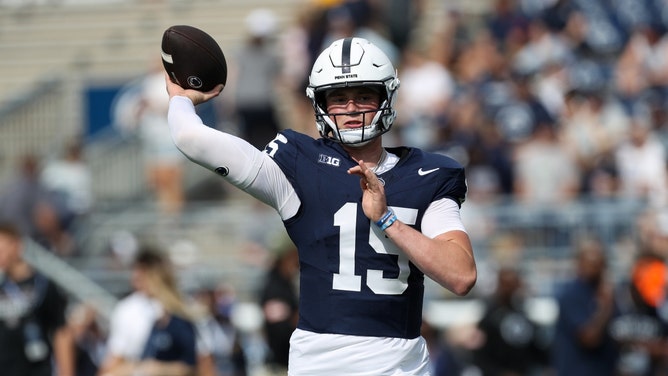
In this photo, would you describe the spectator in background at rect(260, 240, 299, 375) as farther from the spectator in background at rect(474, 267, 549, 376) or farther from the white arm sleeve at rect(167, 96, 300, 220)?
the white arm sleeve at rect(167, 96, 300, 220)

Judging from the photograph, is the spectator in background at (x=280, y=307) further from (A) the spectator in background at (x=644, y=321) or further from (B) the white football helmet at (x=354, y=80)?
(B) the white football helmet at (x=354, y=80)

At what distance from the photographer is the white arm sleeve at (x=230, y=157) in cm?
472

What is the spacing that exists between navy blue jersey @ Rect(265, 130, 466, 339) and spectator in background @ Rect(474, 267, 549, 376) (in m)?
6.00

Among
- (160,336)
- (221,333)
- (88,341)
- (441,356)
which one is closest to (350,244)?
(160,336)

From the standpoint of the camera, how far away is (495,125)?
13547 mm

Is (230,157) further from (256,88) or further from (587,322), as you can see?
(256,88)

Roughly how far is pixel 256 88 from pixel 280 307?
4.75 m

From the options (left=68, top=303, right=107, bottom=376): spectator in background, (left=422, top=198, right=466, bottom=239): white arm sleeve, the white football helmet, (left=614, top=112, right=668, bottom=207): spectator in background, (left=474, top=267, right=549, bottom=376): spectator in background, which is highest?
the white football helmet

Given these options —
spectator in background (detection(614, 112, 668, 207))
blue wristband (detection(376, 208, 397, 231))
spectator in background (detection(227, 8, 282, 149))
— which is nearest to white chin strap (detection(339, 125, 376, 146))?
blue wristband (detection(376, 208, 397, 231))

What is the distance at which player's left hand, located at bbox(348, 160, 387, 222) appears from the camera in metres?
4.65

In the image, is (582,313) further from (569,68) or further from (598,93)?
(569,68)

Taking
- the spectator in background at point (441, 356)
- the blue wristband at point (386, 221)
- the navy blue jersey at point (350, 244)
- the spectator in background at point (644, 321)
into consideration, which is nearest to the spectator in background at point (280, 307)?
the spectator in background at point (441, 356)

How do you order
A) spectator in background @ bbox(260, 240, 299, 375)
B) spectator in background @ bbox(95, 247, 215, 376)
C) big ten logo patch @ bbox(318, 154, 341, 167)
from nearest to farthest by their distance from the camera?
big ten logo patch @ bbox(318, 154, 341, 167)
spectator in background @ bbox(95, 247, 215, 376)
spectator in background @ bbox(260, 240, 299, 375)

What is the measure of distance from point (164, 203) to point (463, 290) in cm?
988
